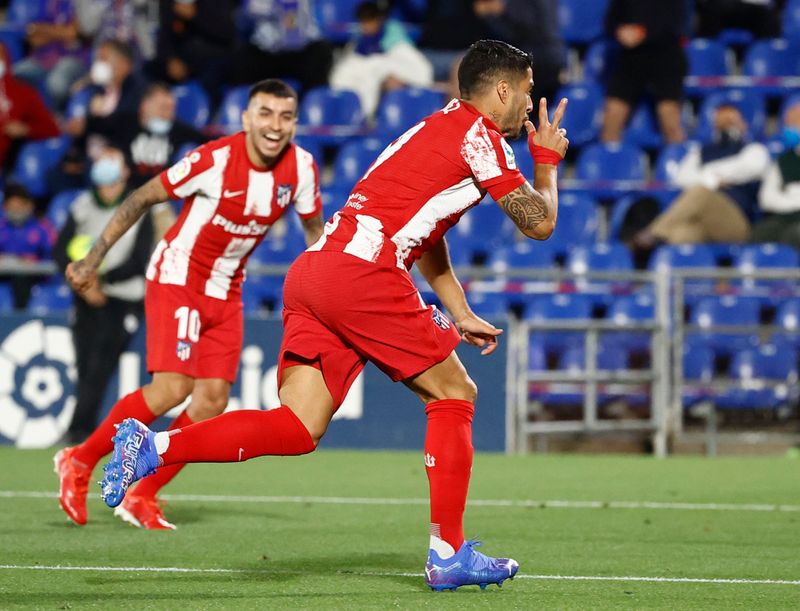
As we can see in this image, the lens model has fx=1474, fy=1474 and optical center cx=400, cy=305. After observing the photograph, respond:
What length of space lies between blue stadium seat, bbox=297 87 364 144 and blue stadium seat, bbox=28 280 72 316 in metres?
3.46

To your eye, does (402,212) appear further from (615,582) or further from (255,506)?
(255,506)

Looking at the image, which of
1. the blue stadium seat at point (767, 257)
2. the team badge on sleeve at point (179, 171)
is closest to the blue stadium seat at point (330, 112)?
the blue stadium seat at point (767, 257)

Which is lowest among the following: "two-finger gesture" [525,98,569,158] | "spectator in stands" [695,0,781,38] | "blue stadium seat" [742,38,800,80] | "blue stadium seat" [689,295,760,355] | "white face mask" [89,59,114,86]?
"blue stadium seat" [689,295,760,355]

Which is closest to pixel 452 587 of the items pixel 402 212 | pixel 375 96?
pixel 402 212

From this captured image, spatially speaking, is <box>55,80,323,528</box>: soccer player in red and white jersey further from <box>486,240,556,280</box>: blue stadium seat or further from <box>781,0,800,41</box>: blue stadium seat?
<box>781,0,800,41</box>: blue stadium seat

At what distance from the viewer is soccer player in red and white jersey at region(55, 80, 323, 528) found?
25.0 feet

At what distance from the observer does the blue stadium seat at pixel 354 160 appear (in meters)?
15.5

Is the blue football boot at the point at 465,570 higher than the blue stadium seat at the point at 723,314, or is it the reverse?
the blue stadium seat at the point at 723,314

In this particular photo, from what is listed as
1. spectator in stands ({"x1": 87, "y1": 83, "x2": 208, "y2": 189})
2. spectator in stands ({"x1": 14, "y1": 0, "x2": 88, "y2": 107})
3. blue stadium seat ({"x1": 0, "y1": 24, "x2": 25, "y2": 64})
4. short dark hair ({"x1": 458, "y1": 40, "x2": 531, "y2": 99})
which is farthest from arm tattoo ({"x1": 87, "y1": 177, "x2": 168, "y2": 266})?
blue stadium seat ({"x1": 0, "y1": 24, "x2": 25, "y2": 64})

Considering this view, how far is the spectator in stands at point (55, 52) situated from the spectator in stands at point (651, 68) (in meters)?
6.79

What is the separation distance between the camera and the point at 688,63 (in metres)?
16.2

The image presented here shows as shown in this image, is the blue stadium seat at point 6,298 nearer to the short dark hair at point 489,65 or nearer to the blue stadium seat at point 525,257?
the blue stadium seat at point 525,257

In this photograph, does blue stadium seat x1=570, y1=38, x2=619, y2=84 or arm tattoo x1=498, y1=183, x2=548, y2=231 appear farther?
blue stadium seat x1=570, y1=38, x2=619, y2=84

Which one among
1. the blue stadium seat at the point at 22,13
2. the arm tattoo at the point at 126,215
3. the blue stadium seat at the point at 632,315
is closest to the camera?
the arm tattoo at the point at 126,215
